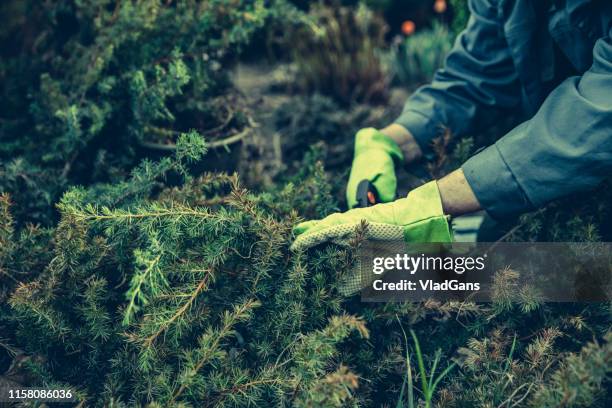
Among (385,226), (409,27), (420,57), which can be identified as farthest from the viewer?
(409,27)

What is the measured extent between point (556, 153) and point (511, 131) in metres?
0.21

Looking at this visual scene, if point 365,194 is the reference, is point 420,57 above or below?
below

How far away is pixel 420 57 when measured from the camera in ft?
13.1

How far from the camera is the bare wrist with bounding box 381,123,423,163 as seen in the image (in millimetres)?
2328

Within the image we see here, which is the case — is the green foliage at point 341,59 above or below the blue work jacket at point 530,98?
below

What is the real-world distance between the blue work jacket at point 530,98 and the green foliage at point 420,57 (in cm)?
156

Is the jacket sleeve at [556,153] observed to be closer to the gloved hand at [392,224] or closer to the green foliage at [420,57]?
the gloved hand at [392,224]

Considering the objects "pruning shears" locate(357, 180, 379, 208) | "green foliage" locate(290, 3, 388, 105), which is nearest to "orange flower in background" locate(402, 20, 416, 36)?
"green foliage" locate(290, 3, 388, 105)

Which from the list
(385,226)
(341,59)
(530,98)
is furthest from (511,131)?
(341,59)

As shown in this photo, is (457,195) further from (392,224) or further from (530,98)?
(530,98)

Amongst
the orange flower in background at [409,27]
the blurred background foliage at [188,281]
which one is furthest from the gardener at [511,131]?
the orange flower in background at [409,27]

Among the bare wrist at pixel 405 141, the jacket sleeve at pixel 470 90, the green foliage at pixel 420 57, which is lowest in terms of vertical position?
the green foliage at pixel 420 57

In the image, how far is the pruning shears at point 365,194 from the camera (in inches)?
77.0

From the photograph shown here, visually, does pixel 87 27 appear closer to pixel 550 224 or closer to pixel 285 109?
pixel 285 109
